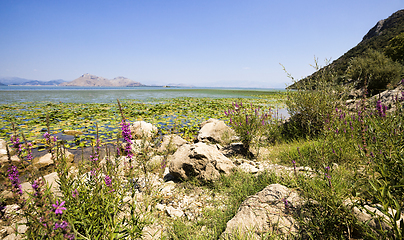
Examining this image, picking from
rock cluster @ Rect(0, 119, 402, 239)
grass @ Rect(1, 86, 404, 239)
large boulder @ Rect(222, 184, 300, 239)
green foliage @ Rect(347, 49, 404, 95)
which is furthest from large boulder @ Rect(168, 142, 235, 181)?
green foliage @ Rect(347, 49, 404, 95)

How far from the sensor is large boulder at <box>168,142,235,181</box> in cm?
394

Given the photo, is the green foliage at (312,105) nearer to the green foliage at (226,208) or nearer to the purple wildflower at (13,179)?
the green foliage at (226,208)

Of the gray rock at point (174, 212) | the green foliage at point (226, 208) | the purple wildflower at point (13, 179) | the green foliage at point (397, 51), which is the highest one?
the green foliage at point (397, 51)

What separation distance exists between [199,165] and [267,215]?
2099 millimetres

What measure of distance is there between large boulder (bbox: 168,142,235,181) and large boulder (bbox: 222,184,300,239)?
4.85 ft

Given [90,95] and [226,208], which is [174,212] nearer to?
[226,208]

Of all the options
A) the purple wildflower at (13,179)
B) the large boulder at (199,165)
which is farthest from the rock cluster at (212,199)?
the purple wildflower at (13,179)

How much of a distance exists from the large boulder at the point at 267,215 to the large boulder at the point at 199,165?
4.85 ft

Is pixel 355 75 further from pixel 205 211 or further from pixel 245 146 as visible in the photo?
pixel 205 211

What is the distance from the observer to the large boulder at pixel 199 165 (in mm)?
3936

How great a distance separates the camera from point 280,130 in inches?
250

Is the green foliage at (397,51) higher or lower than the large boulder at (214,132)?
higher

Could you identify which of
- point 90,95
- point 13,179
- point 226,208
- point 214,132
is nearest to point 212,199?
point 226,208

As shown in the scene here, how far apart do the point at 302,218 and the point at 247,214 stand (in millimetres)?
664
